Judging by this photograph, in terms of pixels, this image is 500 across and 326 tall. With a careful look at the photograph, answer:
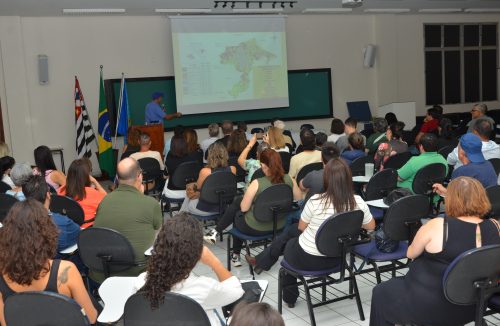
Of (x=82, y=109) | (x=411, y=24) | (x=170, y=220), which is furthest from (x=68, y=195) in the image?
(x=411, y=24)

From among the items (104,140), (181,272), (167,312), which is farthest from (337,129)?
(167,312)

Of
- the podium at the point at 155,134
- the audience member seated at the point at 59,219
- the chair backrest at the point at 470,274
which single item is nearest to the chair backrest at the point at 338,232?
the chair backrest at the point at 470,274

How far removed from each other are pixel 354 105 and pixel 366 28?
1.84 meters

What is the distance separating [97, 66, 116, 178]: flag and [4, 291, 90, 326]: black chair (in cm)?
827

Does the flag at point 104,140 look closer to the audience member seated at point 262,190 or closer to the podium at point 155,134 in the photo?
the podium at point 155,134

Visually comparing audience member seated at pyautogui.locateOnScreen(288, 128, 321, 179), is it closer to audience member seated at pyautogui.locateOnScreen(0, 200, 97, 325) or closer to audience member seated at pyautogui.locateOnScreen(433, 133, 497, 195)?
audience member seated at pyautogui.locateOnScreen(433, 133, 497, 195)

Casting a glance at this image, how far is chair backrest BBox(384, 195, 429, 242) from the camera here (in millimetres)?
4188

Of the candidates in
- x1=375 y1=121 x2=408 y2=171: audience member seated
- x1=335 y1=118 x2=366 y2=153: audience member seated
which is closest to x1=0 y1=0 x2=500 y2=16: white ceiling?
x1=335 y1=118 x2=366 y2=153: audience member seated

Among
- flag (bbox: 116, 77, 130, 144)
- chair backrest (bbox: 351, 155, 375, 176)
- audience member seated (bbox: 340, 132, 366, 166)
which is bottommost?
chair backrest (bbox: 351, 155, 375, 176)

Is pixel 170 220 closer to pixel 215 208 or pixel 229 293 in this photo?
pixel 229 293

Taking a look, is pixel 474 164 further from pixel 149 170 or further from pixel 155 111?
pixel 155 111

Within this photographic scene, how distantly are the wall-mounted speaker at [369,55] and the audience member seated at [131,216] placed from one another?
35.0ft

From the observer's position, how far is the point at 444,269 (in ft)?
10.5

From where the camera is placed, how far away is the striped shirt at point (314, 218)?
13.4ft
